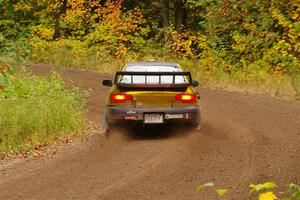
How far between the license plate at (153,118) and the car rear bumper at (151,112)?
6cm

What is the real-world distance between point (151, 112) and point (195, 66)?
1382cm

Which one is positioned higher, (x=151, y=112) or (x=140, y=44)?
(x=140, y=44)

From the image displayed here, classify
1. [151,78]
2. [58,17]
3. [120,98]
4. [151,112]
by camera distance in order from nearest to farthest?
[151,112] → [120,98] → [151,78] → [58,17]

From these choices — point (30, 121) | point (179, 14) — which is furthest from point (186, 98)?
point (179, 14)

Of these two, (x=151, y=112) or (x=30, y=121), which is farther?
(x=30, y=121)

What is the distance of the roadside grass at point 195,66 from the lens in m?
20.6

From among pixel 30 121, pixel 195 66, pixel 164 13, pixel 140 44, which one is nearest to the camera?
pixel 30 121

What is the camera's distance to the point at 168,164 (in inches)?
384

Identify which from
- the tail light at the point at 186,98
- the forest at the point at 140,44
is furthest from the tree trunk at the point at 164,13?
the tail light at the point at 186,98

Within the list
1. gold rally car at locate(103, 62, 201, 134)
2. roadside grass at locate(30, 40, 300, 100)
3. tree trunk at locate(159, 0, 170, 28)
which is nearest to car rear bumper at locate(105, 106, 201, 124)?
gold rally car at locate(103, 62, 201, 134)

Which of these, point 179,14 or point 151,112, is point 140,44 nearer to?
point 179,14

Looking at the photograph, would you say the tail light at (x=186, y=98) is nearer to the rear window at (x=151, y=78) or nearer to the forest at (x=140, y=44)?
the rear window at (x=151, y=78)

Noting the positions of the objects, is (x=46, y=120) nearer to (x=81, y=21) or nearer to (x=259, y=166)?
(x=259, y=166)

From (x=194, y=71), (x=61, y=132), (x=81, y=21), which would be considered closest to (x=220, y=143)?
(x=61, y=132)
